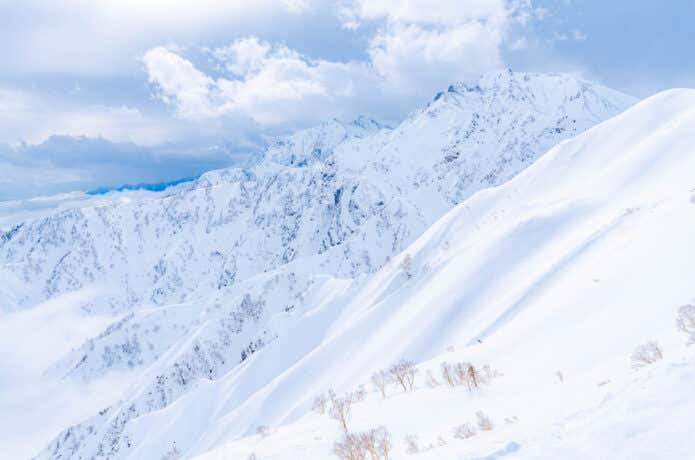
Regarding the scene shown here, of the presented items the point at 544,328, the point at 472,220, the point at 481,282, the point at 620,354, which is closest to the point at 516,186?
the point at 472,220

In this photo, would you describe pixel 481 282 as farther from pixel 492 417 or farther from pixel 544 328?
pixel 492 417

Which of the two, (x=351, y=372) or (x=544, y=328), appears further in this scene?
(x=351, y=372)

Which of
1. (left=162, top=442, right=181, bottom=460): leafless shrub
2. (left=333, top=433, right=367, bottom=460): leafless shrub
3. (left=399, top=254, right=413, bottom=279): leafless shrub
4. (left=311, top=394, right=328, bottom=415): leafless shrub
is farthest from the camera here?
(left=399, top=254, right=413, bottom=279): leafless shrub

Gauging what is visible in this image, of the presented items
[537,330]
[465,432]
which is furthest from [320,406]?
[465,432]

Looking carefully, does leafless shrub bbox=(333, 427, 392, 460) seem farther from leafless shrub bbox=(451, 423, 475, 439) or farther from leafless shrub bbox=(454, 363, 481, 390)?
leafless shrub bbox=(454, 363, 481, 390)

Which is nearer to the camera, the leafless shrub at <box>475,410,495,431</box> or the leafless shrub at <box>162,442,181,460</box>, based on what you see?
the leafless shrub at <box>475,410,495,431</box>

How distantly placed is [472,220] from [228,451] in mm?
126511

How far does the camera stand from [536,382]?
22500 millimetres

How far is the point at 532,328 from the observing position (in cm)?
3666

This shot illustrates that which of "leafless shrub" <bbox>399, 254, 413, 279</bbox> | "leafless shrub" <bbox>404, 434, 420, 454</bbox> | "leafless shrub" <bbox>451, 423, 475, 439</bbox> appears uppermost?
"leafless shrub" <bbox>399, 254, 413, 279</bbox>

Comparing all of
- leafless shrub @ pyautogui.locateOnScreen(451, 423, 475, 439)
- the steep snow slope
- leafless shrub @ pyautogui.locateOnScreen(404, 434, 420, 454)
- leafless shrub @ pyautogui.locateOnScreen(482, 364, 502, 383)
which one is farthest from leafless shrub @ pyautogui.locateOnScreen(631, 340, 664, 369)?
leafless shrub @ pyautogui.locateOnScreen(482, 364, 502, 383)

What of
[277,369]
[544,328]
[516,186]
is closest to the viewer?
[544,328]

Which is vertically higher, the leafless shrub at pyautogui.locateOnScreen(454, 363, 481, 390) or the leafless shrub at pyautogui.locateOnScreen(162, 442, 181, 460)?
the leafless shrub at pyautogui.locateOnScreen(454, 363, 481, 390)

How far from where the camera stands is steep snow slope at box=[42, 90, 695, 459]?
11528 mm
